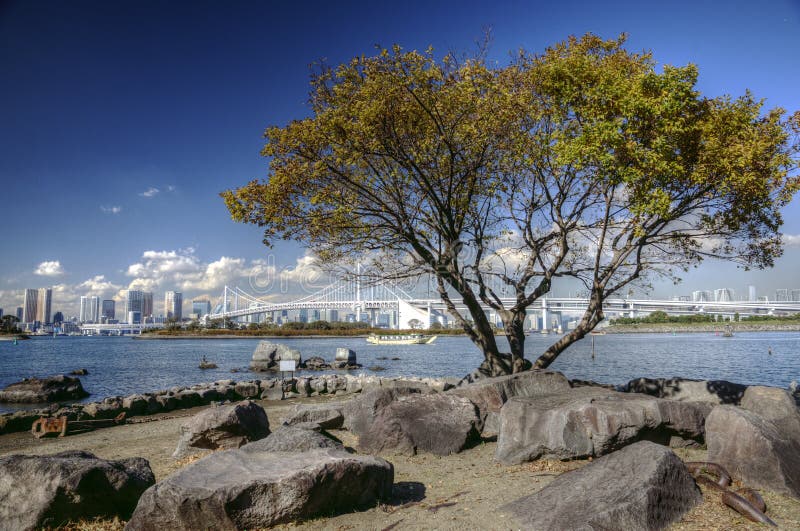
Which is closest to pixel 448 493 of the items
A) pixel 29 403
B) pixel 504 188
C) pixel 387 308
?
pixel 504 188

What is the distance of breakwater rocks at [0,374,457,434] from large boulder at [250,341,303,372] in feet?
50.6

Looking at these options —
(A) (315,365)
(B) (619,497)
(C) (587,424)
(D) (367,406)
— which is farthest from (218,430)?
(A) (315,365)

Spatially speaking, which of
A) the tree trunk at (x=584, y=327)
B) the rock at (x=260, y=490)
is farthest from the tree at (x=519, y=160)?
the rock at (x=260, y=490)

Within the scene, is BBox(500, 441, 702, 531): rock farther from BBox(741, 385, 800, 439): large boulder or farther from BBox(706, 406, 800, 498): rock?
BBox(741, 385, 800, 439): large boulder

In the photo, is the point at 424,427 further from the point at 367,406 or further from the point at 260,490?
the point at 260,490

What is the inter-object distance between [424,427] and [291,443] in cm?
268

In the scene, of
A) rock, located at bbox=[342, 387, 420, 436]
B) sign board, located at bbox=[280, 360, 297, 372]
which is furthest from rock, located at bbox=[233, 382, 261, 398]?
rock, located at bbox=[342, 387, 420, 436]

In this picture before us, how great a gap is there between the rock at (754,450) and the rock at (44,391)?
22629 mm

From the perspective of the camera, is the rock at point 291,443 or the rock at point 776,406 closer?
the rock at point 291,443

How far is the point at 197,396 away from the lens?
16.5m

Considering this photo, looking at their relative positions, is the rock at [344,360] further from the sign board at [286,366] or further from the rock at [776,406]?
the rock at [776,406]

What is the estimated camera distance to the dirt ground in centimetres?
509

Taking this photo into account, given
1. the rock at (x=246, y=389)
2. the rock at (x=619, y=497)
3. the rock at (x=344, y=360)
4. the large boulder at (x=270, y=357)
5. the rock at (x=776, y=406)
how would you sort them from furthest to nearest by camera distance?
the rock at (x=344, y=360) < the large boulder at (x=270, y=357) < the rock at (x=246, y=389) < the rock at (x=776, y=406) < the rock at (x=619, y=497)

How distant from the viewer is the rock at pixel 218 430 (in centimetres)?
833
